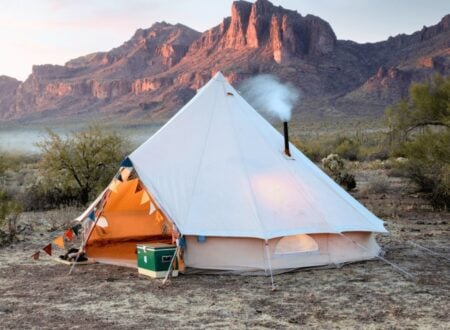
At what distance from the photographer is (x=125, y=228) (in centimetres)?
1352

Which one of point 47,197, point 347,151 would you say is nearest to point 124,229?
point 47,197

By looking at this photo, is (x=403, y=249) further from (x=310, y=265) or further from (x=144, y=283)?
(x=144, y=283)

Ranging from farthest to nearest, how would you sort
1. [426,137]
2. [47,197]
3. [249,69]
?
[249,69], [47,197], [426,137]

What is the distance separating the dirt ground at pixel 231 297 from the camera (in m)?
7.90

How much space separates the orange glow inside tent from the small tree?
26.5 ft

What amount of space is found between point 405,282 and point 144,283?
390 centimetres

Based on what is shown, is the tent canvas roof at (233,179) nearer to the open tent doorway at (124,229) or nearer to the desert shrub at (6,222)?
the open tent doorway at (124,229)

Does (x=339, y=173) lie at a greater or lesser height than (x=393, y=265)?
greater

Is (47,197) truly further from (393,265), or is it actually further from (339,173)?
(393,265)

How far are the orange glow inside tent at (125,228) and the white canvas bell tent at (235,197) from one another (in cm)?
5

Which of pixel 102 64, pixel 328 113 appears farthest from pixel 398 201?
pixel 102 64

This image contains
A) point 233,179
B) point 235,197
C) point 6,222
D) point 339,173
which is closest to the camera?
point 235,197

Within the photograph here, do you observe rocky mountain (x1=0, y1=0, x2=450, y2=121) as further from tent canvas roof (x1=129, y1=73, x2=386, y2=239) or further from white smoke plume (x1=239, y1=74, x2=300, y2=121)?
tent canvas roof (x1=129, y1=73, x2=386, y2=239)

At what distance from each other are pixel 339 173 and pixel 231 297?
16069 mm
